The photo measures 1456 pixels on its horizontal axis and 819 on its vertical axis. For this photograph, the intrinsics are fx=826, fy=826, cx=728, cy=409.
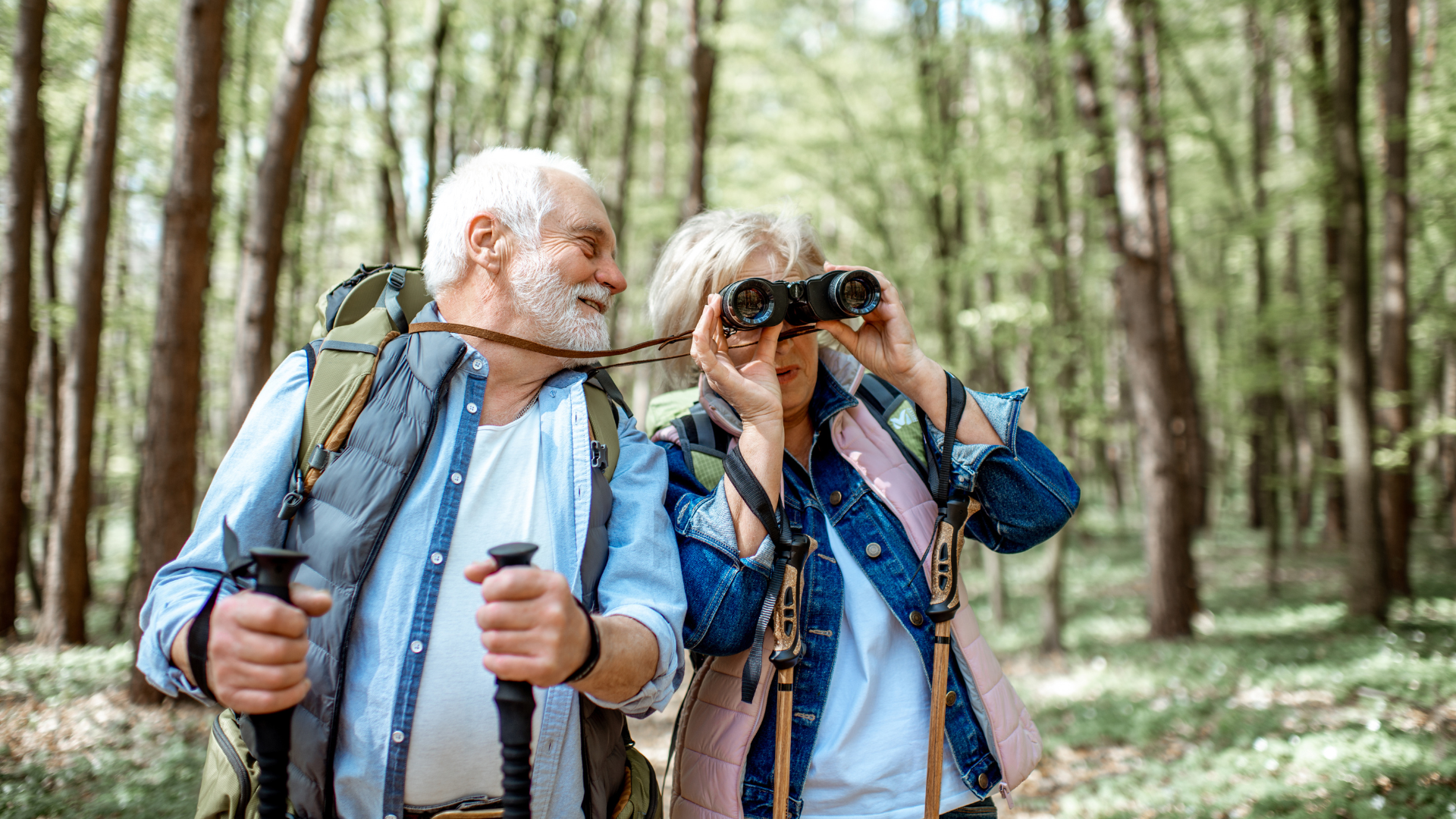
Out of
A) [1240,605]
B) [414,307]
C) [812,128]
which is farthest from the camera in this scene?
[812,128]

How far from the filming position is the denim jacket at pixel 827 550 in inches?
68.4

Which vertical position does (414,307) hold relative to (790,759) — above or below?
above

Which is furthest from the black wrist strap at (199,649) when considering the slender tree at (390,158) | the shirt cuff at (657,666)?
the slender tree at (390,158)

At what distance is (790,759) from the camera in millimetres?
1772

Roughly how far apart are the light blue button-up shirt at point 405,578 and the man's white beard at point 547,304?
23 cm

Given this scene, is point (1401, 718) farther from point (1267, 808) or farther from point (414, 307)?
point (414, 307)

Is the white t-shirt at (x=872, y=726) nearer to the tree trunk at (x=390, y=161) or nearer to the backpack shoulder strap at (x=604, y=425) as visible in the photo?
the backpack shoulder strap at (x=604, y=425)

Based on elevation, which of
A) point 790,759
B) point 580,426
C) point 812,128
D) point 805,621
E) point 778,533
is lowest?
point 790,759

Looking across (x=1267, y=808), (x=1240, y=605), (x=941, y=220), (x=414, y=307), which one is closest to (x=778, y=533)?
(x=414, y=307)

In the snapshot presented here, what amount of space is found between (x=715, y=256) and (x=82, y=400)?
7.63 metres

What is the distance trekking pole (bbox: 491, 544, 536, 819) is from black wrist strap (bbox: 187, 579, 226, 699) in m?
0.51

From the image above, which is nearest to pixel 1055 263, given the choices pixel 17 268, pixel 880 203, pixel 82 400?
pixel 880 203

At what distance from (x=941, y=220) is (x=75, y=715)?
33.5 ft

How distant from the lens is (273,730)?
1.25 meters
